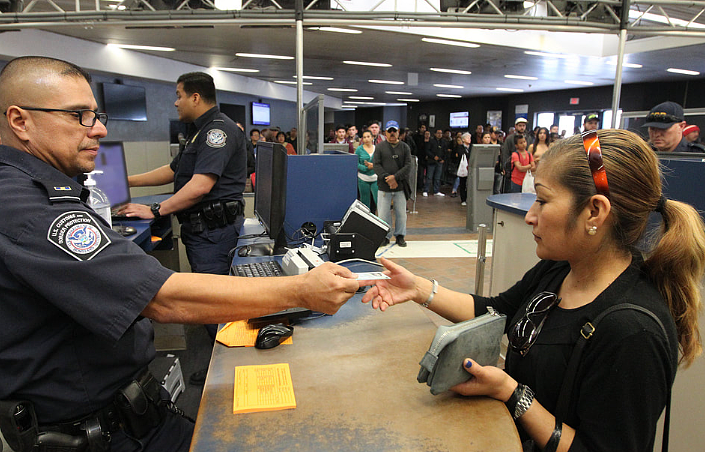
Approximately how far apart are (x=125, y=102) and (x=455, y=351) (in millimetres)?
9311

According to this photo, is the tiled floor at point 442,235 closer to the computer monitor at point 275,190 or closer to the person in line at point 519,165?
the person in line at point 519,165

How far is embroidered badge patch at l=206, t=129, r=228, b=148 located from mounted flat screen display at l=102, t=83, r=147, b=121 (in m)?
6.56

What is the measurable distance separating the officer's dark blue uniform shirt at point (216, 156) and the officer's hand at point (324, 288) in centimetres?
171

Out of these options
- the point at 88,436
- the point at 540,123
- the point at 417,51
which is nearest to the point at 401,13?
the point at 88,436

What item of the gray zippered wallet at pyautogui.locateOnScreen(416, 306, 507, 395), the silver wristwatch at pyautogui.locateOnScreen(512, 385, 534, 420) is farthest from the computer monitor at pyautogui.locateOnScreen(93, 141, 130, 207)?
the silver wristwatch at pyautogui.locateOnScreen(512, 385, 534, 420)

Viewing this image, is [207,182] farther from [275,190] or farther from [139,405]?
[139,405]

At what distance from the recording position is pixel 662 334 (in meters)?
0.95

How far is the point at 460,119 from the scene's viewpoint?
19.5 metres

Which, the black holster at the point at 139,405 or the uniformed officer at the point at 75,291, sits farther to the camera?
the black holster at the point at 139,405

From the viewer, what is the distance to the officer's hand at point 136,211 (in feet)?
9.34

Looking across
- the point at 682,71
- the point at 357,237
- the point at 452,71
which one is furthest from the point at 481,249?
the point at 682,71

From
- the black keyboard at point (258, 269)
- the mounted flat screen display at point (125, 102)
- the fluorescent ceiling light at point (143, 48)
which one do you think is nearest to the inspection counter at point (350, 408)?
the black keyboard at point (258, 269)

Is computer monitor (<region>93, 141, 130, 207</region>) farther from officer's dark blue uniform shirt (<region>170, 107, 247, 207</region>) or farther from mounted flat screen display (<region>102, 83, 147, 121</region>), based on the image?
mounted flat screen display (<region>102, 83, 147, 121</region>)

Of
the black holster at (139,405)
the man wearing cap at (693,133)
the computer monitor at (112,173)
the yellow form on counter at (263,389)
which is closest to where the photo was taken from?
the yellow form on counter at (263,389)
